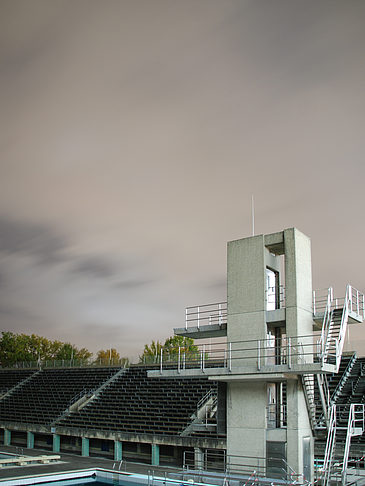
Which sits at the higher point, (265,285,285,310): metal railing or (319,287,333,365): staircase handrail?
(265,285,285,310): metal railing

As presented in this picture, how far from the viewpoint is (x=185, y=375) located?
1842cm

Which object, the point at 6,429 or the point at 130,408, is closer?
the point at 130,408

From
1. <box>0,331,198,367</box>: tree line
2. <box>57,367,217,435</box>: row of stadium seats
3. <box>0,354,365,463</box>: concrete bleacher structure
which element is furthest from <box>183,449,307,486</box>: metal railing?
<box>0,331,198,367</box>: tree line

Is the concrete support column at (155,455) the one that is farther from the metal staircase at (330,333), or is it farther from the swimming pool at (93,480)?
the metal staircase at (330,333)

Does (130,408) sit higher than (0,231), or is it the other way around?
(0,231)

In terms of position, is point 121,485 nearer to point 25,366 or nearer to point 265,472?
point 265,472

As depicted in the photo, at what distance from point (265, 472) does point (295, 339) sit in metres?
4.27

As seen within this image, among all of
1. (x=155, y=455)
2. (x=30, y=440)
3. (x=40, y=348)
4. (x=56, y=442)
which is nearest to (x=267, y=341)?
(x=155, y=455)

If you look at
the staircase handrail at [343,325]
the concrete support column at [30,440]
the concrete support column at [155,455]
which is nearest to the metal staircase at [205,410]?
the concrete support column at [155,455]

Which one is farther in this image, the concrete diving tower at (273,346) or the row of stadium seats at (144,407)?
the row of stadium seats at (144,407)

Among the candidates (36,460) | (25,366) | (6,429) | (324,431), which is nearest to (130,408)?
(36,460)

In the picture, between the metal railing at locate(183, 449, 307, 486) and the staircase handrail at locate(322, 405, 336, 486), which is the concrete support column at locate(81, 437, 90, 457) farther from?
the staircase handrail at locate(322, 405, 336, 486)

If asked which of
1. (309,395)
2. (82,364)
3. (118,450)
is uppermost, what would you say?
(82,364)

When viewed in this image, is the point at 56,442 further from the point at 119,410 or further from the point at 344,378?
the point at 344,378
